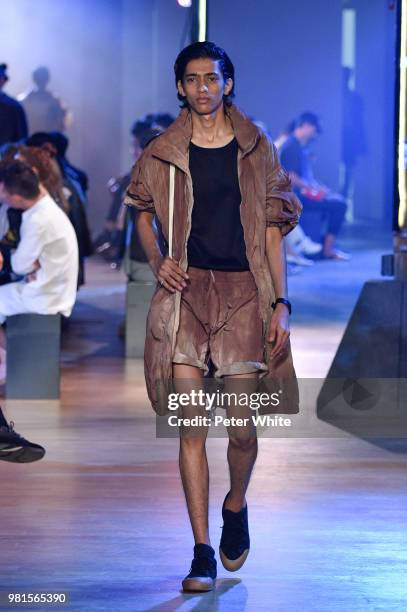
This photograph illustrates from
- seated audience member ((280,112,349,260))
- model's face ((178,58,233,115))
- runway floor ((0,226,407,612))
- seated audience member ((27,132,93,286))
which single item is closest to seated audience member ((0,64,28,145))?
seated audience member ((27,132,93,286))

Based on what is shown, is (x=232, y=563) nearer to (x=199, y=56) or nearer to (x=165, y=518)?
(x=165, y=518)

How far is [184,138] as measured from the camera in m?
4.20

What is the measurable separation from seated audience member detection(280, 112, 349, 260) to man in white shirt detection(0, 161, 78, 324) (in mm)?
7070

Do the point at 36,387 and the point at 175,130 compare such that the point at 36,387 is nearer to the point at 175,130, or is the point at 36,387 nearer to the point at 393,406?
the point at 393,406

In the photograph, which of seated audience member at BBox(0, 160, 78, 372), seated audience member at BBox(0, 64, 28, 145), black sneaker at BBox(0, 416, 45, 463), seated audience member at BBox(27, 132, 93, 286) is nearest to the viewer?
black sneaker at BBox(0, 416, 45, 463)

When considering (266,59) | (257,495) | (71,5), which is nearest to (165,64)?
(71,5)

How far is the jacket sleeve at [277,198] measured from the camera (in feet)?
14.1

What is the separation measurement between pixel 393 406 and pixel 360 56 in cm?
1700

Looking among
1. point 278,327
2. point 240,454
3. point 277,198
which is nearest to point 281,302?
point 278,327

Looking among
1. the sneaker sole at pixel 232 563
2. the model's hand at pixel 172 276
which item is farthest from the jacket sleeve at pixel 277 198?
the sneaker sole at pixel 232 563

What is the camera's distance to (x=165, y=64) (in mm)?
16734

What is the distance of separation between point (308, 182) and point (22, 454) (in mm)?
10454

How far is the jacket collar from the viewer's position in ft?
13.7

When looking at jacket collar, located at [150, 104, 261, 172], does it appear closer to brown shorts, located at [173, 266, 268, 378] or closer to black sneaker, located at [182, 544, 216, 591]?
brown shorts, located at [173, 266, 268, 378]
